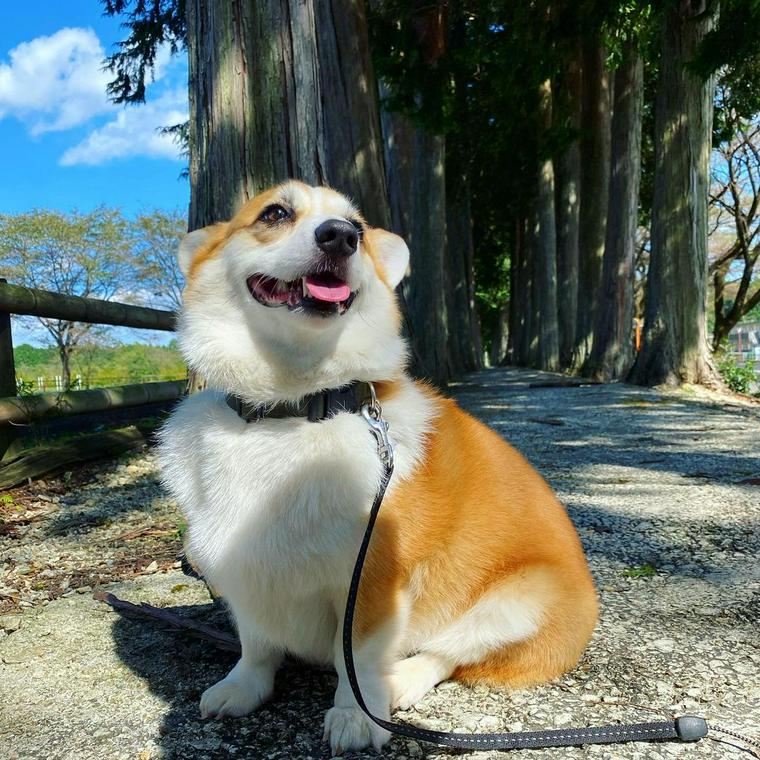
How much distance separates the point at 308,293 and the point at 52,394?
12.7ft

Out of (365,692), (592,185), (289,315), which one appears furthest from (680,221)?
(365,692)

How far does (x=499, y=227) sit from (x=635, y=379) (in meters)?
15.1

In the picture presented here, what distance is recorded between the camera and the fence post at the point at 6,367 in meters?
4.65

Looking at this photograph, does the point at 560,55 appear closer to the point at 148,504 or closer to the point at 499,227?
the point at 148,504

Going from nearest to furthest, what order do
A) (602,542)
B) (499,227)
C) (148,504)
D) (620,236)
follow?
(602,542) < (148,504) < (620,236) < (499,227)

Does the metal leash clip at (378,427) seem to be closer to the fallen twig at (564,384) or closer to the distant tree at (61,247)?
the fallen twig at (564,384)

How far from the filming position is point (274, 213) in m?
2.28

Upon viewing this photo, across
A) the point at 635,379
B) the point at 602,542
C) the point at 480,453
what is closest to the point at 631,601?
the point at 602,542

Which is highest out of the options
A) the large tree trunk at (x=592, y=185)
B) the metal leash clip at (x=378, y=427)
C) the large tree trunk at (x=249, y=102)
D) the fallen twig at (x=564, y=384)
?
the large tree trunk at (x=592, y=185)

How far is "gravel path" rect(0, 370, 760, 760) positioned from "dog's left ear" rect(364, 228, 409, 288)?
4.90 feet

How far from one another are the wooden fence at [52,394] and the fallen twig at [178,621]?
6.74 ft

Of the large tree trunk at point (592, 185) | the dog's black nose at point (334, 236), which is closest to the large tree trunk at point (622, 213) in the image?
the large tree trunk at point (592, 185)

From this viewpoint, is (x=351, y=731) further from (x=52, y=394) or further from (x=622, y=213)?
(x=622, y=213)

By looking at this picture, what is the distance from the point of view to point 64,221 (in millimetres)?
25000
